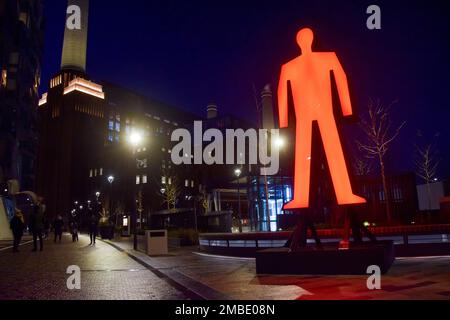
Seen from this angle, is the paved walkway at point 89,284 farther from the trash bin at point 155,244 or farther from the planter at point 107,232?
the planter at point 107,232

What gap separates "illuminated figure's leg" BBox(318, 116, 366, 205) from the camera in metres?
9.87

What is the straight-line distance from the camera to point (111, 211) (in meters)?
86.4

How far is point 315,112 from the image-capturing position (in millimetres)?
10242

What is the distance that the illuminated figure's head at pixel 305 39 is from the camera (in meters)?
10.6

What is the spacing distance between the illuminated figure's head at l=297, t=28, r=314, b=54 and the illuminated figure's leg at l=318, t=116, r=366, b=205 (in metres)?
2.07

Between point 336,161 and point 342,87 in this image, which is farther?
point 342,87

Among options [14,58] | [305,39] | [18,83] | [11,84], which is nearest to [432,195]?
[305,39]

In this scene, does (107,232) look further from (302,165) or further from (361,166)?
(302,165)

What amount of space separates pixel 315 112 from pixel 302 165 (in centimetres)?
147

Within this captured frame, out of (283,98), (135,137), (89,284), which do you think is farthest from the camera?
(135,137)

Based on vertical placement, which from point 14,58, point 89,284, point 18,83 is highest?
point 14,58

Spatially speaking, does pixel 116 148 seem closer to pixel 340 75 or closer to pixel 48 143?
pixel 48 143
